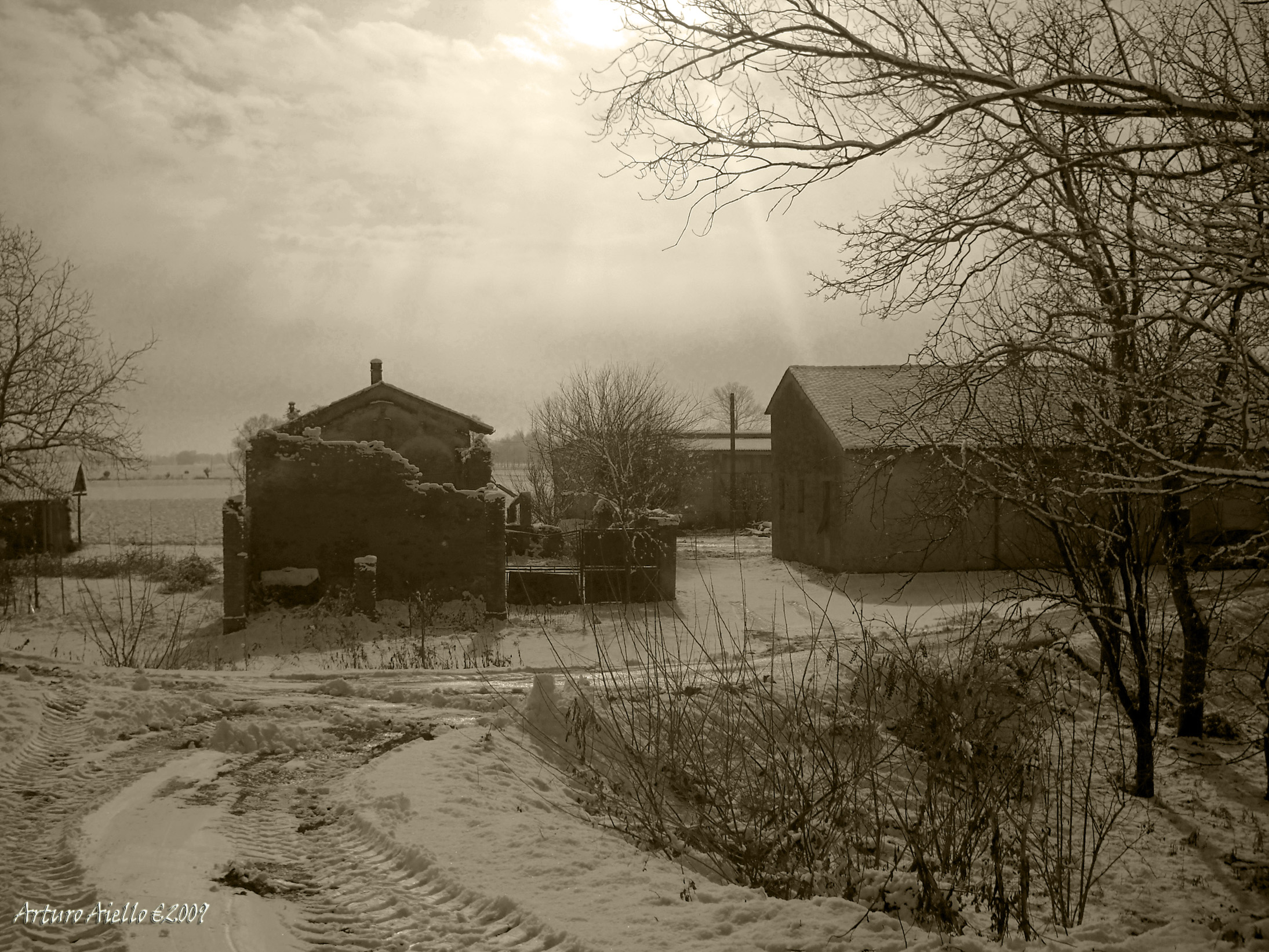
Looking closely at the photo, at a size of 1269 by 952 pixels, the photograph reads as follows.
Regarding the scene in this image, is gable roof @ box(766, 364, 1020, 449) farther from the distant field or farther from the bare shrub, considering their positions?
the distant field

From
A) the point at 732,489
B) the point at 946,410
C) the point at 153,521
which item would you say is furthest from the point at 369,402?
the point at 153,521

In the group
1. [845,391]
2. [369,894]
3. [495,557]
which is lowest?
[369,894]

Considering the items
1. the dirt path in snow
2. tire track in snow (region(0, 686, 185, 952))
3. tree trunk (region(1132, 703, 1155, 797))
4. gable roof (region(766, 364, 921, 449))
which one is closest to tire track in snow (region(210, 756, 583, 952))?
the dirt path in snow

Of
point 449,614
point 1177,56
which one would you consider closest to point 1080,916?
point 1177,56

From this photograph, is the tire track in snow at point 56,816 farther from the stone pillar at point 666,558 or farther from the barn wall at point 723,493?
the barn wall at point 723,493

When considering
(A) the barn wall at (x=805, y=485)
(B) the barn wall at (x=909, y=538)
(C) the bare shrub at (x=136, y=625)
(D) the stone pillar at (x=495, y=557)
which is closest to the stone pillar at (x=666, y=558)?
(D) the stone pillar at (x=495, y=557)

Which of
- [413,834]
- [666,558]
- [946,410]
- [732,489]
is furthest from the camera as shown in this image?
[732,489]

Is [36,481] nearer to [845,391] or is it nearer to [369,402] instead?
[369,402]

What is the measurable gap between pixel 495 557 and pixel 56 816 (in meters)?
14.1

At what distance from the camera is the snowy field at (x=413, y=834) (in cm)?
440

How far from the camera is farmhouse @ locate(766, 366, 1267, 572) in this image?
23.5 m

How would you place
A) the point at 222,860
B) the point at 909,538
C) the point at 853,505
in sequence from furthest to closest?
the point at 909,538
the point at 853,505
the point at 222,860

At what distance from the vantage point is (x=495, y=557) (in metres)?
20.0

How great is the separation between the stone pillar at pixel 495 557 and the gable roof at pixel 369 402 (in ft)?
12.8
